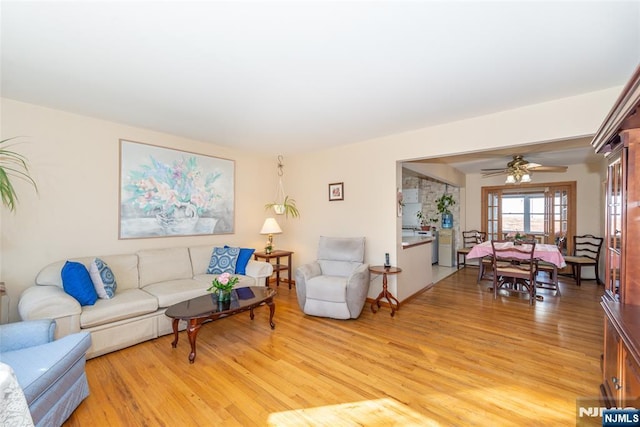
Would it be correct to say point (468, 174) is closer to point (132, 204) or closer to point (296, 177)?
point (296, 177)

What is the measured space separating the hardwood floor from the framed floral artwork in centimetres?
146

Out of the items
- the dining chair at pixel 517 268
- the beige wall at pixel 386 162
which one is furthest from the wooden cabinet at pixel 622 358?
the dining chair at pixel 517 268

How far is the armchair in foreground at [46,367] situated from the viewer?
4.98 ft

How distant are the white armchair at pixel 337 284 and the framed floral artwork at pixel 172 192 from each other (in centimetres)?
168

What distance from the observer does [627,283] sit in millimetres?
1661

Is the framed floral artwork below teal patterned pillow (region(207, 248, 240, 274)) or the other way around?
the other way around

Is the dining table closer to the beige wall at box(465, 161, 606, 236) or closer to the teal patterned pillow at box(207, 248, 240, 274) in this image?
the beige wall at box(465, 161, 606, 236)

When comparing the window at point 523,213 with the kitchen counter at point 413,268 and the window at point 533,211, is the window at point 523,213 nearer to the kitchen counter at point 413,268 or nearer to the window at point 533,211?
the window at point 533,211

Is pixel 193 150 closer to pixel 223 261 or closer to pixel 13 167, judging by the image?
pixel 223 261

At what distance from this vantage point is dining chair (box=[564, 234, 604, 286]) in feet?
16.5

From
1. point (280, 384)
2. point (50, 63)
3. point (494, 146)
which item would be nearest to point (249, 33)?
point (50, 63)

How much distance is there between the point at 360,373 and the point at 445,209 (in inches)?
220

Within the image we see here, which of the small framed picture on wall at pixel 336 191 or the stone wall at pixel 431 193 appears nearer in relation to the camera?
the small framed picture on wall at pixel 336 191

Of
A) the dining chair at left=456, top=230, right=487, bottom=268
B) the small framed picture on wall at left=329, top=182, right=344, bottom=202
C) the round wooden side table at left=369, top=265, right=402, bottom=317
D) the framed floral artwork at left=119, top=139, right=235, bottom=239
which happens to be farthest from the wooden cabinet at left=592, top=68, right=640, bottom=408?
the dining chair at left=456, top=230, right=487, bottom=268
